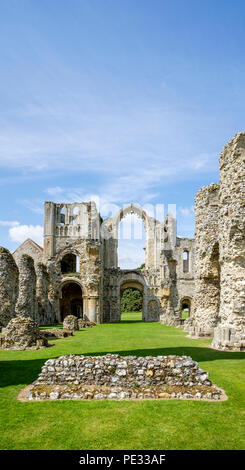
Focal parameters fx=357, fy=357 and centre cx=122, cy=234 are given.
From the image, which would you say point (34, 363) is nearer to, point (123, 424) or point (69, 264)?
point (123, 424)

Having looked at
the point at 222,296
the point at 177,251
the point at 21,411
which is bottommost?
the point at 21,411

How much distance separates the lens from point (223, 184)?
13266 mm

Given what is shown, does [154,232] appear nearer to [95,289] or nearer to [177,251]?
[177,251]

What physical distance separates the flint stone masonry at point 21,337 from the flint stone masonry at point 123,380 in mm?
6082

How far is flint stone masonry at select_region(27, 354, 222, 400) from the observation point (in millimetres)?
5934

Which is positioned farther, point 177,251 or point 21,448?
point 177,251

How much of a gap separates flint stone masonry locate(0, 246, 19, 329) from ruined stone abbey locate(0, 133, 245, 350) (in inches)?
1.9

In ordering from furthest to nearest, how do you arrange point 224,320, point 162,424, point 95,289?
1. point 95,289
2. point 224,320
3. point 162,424

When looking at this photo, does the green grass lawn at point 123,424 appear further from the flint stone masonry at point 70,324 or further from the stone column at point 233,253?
the flint stone masonry at point 70,324

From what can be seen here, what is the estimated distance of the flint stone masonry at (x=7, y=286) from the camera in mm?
17000

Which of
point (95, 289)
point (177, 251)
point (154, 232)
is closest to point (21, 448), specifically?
point (95, 289)

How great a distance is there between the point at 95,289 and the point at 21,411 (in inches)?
975

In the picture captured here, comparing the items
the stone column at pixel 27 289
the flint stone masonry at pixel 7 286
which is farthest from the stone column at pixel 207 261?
the stone column at pixel 27 289

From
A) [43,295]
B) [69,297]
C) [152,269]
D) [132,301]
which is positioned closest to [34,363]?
[43,295]
